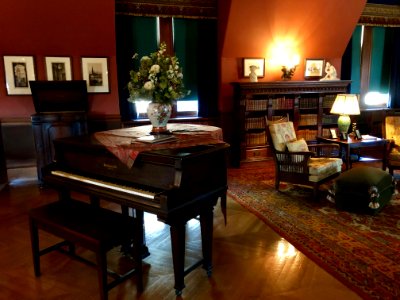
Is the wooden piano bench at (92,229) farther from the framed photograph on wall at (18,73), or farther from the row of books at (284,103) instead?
the row of books at (284,103)

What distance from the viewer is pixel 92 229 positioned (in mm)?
2432

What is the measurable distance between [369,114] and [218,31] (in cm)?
392

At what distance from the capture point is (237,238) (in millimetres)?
3455

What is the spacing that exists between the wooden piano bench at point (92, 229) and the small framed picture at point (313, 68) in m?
5.53

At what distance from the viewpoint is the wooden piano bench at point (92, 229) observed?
231cm

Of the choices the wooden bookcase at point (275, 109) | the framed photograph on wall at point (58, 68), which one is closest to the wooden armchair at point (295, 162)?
the wooden bookcase at point (275, 109)

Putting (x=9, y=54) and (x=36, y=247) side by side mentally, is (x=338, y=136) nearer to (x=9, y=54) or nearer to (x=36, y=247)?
(x=36, y=247)

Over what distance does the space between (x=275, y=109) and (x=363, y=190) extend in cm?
297

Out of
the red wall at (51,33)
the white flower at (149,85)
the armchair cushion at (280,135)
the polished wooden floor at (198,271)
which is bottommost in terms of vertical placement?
the polished wooden floor at (198,271)

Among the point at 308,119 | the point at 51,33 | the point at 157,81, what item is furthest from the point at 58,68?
the point at 308,119

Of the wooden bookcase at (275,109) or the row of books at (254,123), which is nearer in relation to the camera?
the wooden bookcase at (275,109)

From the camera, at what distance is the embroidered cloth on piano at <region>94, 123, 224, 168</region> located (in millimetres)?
2477

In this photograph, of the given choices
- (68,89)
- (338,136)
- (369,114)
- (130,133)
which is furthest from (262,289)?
(369,114)

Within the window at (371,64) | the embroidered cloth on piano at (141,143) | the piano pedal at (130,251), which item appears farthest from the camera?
the window at (371,64)
